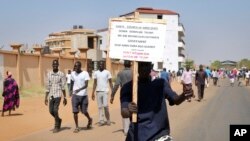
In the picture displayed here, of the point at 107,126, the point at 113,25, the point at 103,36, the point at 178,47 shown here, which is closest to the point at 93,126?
the point at 107,126

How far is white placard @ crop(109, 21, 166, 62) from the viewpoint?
231 inches

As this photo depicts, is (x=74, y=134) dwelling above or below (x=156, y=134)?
below

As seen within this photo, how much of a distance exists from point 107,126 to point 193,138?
10.6ft

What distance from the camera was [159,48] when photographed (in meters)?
5.89

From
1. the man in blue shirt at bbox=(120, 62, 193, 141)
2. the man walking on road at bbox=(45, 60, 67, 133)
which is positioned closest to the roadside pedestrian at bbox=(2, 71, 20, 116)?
the man walking on road at bbox=(45, 60, 67, 133)

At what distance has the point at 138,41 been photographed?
594 centimetres

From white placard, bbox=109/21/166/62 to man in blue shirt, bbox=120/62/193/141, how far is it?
216 mm

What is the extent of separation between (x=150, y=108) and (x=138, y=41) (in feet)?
2.75

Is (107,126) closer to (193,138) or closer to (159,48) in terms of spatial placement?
(193,138)

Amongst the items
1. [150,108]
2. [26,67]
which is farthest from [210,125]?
[26,67]

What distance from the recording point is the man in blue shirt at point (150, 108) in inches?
218

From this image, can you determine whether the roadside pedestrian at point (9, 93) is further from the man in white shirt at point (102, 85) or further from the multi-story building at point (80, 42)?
the multi-story building at point (80, 42)

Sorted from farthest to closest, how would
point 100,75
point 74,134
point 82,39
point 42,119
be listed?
point 82,39, point 42,119, point 100,75, point 74,134

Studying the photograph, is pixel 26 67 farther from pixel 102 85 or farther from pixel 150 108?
pixel 150 108
